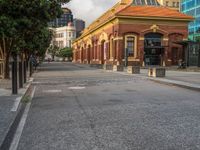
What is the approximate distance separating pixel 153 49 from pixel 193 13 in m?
54.9

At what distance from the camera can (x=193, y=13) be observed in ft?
374

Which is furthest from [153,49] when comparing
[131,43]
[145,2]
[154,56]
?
[145,2]

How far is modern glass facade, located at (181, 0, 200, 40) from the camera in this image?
4338 inches

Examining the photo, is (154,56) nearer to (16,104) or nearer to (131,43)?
(131,43)

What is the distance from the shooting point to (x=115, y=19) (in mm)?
63250

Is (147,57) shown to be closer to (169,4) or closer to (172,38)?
(172,38)

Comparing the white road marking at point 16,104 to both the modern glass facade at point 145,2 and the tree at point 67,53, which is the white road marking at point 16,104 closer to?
the modern glass facade at point 145,2

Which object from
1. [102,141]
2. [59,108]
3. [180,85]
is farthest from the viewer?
[180,85]

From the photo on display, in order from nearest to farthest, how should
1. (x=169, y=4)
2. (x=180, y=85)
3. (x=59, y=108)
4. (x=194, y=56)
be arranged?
(x=59, y=108) → (x=180, y=85) → (x=194, y=56) → (x=169, y=4)

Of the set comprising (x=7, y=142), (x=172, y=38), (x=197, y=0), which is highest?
(x=197, y=0)

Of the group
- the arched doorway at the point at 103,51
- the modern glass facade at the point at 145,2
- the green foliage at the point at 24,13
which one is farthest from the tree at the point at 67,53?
the green foliage at the point at 24,13

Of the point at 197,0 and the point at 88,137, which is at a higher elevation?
the point at 197,0

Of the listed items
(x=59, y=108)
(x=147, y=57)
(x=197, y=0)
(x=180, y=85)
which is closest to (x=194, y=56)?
(x=147, y=57)

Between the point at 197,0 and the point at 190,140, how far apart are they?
108156mm
